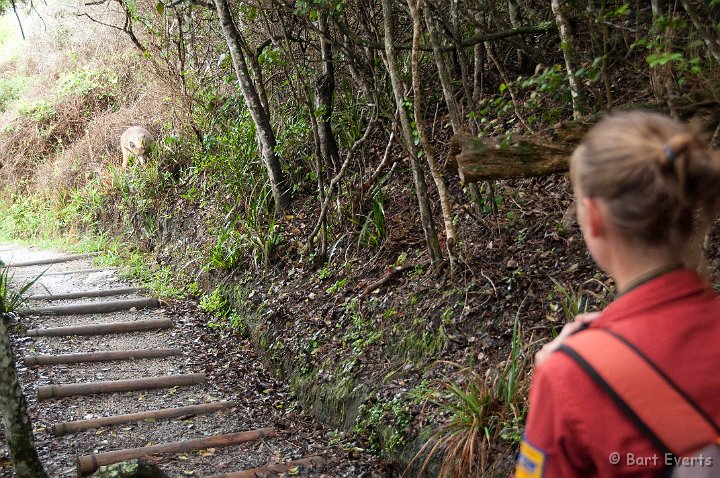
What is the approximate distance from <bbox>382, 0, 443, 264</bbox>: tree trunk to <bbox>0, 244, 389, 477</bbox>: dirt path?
5.40ft

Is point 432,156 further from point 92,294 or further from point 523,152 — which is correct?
point 92,294

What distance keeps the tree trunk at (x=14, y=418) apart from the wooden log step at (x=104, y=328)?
10.7ft

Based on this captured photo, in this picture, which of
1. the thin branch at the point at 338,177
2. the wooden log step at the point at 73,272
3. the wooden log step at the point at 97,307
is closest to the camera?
the thin branch at the point at 338,177

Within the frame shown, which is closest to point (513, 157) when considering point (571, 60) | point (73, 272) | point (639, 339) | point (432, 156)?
point (571, 60)

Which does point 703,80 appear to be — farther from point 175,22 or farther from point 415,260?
point 175,22

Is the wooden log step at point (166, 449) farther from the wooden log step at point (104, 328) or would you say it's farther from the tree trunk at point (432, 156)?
the wooden log step at point (104, 328)

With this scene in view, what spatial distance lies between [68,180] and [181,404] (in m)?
8.75

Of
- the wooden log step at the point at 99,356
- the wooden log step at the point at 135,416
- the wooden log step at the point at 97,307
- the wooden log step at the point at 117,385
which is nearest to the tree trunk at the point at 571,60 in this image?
the wooden log step at the point at 135,416

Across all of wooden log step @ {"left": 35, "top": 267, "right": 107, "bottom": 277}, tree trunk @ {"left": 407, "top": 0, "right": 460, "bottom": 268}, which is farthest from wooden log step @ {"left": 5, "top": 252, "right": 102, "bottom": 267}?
tree trunk @ {"left": 407, "top": 0, "right": 460, "bottom": 268}

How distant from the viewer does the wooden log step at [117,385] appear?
536 cm

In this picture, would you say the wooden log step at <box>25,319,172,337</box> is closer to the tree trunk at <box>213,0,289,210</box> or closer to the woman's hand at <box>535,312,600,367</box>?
the tree trunk at <box>213,0,289,210</box>

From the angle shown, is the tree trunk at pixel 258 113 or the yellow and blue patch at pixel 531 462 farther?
the tree trunk at pixel 258 113

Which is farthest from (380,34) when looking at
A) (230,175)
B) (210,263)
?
(210,263)

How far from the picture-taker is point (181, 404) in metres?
5.48
